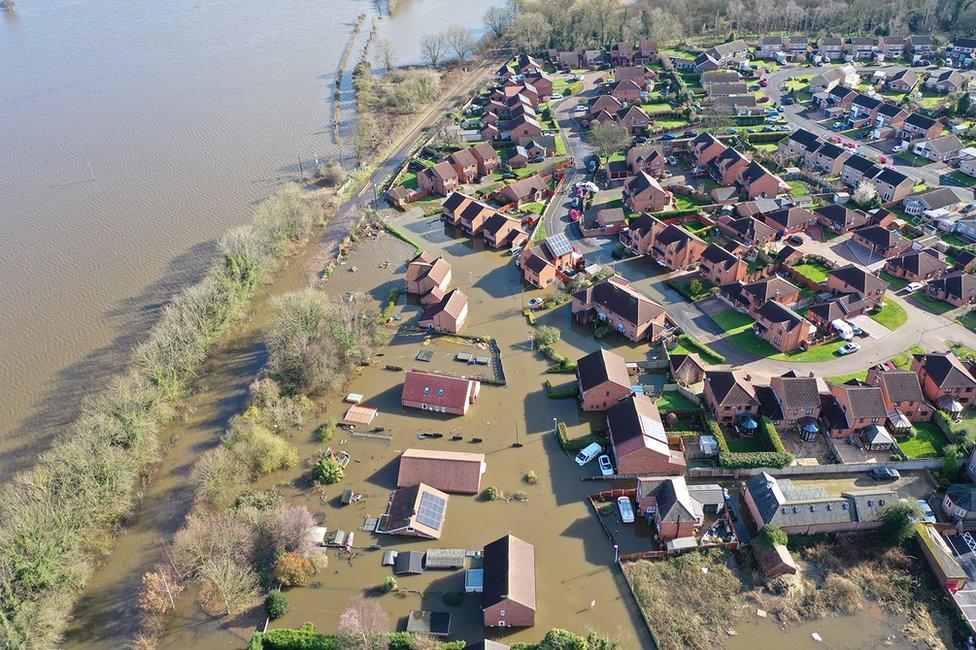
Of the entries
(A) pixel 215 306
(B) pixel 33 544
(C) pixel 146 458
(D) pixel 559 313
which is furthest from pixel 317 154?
(B) pixel 33 544

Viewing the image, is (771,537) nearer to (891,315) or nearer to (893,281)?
(891,315)

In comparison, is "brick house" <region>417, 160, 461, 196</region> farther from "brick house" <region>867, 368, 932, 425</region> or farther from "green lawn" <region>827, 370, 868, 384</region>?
"brick house" <region>867, 368, 932, 425</region>

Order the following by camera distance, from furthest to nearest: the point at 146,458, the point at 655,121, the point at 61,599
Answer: the point at 655,121 → the point at 146,458 → the point at 61,599

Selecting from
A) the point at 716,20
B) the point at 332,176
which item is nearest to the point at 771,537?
the point at 332,176

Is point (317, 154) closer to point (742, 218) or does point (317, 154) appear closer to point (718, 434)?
point (742, 218)

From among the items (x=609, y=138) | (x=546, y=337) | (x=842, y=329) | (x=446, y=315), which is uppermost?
(x=609, y=138)

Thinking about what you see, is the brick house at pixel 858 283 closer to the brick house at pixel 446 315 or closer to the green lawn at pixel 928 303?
the green lawn at pixel 928 303

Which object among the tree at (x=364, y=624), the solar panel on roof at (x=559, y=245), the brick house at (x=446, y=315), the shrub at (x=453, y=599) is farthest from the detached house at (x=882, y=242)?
the tree at (x=364, y=624)
